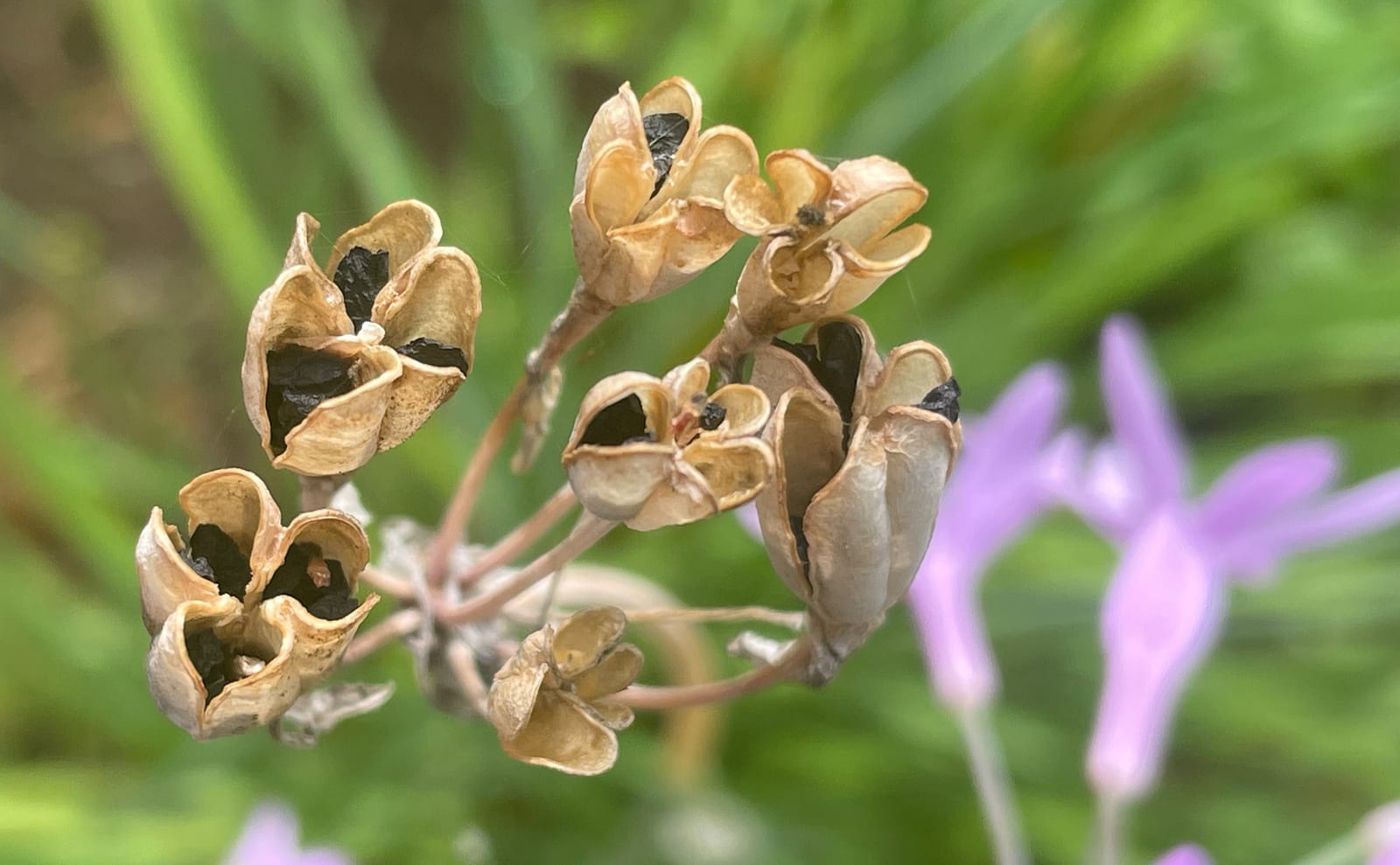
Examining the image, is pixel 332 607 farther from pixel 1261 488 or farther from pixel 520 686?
pixel 1261 488

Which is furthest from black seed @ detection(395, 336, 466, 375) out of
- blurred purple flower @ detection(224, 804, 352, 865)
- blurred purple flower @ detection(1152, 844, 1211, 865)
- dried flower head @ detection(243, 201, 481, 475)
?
blurred purple flower @ detection(224, 804, 352, 865)

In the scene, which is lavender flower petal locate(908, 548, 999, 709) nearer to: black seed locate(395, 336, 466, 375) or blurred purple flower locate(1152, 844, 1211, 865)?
blurred purple flower locate(1152, 844, 1211, 865)

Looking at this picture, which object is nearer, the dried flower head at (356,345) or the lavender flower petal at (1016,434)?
the dried flower head at (356,345)

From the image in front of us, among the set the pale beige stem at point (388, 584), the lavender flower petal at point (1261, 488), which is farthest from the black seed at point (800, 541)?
the lavender flower petal at point (1261, 488)

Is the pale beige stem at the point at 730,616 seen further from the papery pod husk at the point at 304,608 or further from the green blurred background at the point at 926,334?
the green blurred background at the point at 926,334

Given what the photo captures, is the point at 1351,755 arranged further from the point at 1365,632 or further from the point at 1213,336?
the point at 1213,336
